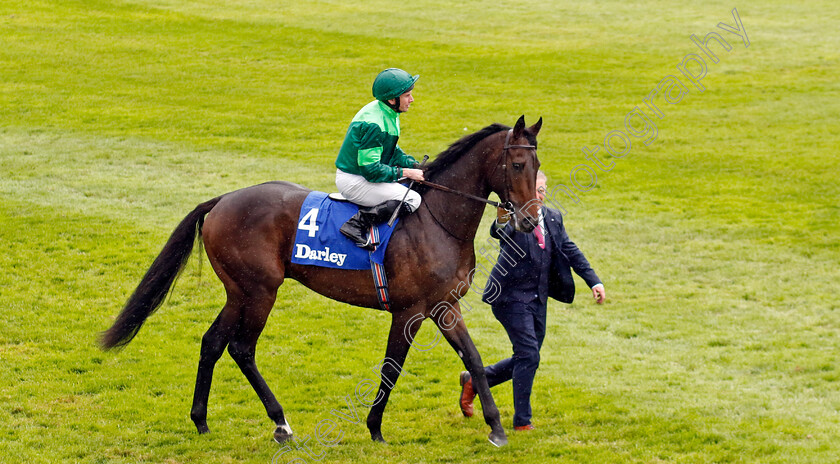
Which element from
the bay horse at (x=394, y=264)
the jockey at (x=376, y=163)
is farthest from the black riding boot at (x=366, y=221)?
the bay horse at (x=394, y=264)

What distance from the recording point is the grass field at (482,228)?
6848mm

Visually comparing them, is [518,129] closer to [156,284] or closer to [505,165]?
[505,165]

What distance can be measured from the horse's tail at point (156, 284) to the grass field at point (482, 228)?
0.74 meters

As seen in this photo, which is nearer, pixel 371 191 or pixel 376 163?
pixel 376 163

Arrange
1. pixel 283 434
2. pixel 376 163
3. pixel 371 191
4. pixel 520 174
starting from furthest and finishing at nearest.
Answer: pixel 283 434 → pixel 371 191 → pixel 376 163 → pixel 520 174

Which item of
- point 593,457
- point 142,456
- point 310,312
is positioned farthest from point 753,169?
point 142,456

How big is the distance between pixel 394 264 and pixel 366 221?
376mm

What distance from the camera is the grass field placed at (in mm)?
6848

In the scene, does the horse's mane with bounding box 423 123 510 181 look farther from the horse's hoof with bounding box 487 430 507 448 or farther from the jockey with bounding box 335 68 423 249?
the horse's hoof with bounding box 487 430 507 448

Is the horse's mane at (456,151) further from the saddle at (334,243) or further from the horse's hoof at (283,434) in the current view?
the horse's hoof at (283,434)

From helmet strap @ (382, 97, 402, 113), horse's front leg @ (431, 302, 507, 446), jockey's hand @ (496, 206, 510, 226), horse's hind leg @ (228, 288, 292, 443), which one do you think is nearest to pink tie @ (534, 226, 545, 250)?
jockey's hand @ (496, 206, 510, 226)

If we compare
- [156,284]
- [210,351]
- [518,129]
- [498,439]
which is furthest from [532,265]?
[156,284]

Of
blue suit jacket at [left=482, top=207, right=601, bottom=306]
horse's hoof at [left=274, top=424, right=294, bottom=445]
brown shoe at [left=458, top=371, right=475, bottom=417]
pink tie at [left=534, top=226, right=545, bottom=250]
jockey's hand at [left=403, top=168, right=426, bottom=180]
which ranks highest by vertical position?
jockey's hand at [left=403, top=168, right=426, bottom=180]

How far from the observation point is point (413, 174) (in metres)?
6.11
